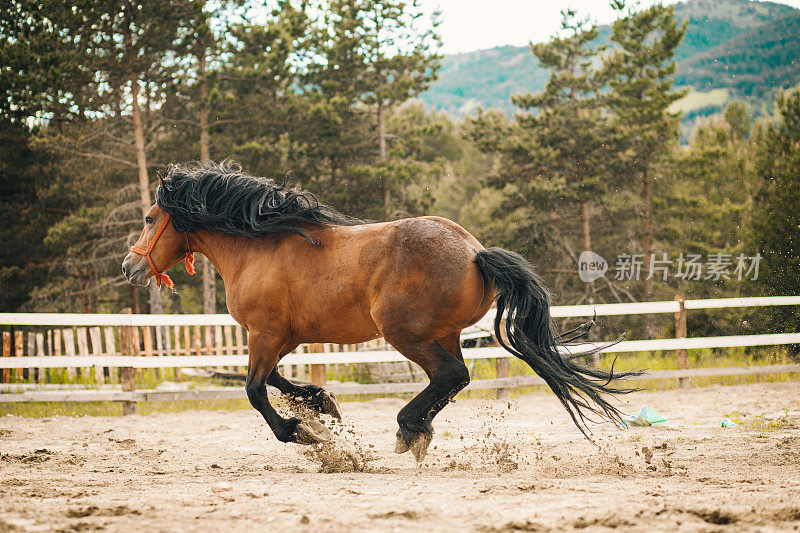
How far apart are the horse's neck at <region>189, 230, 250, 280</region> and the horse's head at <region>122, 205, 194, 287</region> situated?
14 cm

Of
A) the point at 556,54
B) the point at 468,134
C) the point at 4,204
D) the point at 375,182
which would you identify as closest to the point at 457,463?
the point at 375,182

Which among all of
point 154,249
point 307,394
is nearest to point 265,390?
point 307,394

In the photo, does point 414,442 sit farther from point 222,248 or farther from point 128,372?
point 128,372

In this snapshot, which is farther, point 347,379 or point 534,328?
point 347,379

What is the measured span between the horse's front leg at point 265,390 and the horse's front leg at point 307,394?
271 mm

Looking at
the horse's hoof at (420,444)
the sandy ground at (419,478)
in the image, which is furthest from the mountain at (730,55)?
the horse's hoof at (420,444)

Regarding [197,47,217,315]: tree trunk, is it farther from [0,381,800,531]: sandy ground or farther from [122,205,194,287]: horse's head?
[122,205,194,287]: horse's head

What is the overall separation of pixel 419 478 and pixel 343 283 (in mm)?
1396

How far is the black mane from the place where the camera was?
5.05 m

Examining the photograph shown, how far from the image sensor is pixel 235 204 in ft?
17.1

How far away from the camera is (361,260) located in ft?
15.1

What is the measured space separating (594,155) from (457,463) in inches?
680

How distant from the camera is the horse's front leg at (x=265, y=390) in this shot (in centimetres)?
480

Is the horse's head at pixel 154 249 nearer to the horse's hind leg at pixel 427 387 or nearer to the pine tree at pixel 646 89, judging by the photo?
the horse's hind leg at pixel 427 387
